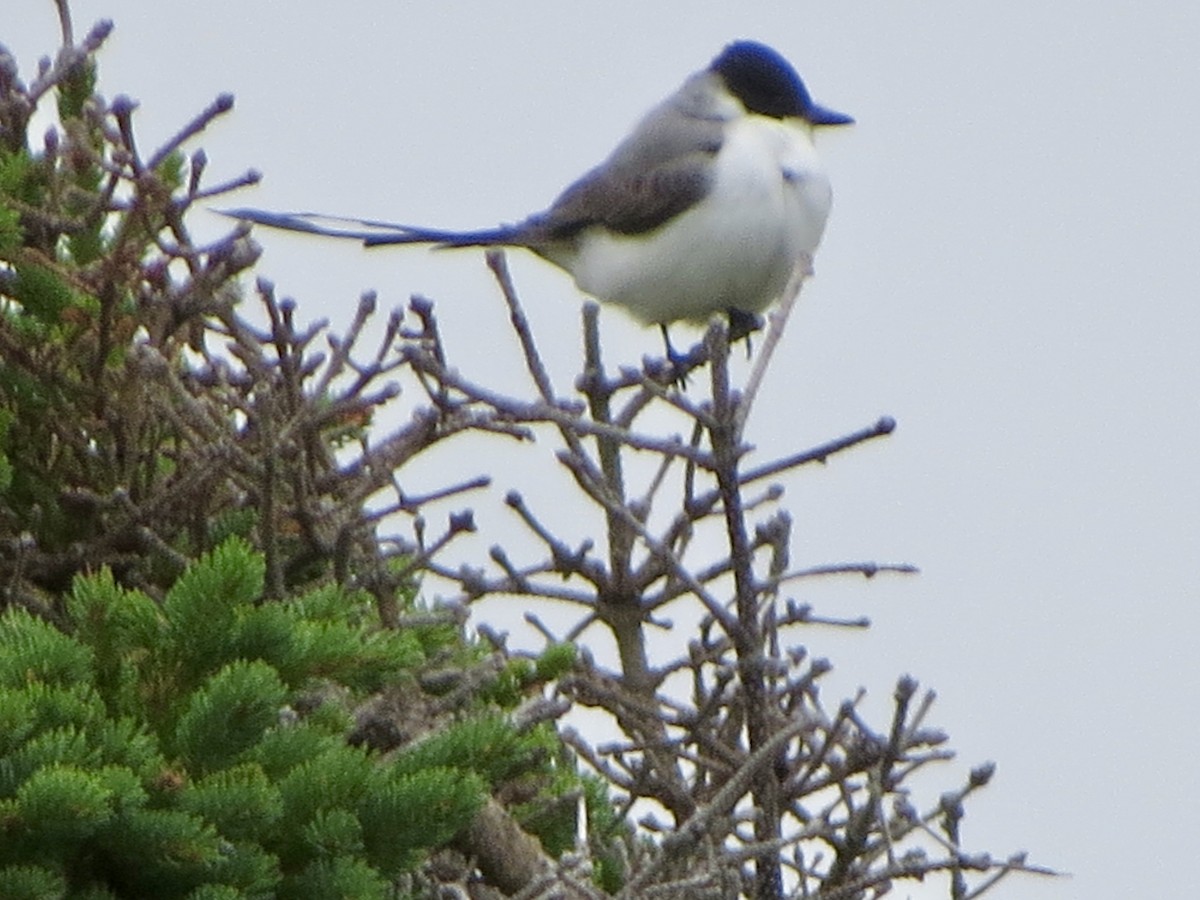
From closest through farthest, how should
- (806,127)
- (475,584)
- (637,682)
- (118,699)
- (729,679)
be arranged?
(118,699) → (729,679) → (475,584) → (637,682) → (806,127)

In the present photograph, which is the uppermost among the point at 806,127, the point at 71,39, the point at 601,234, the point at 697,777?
the point at 806,127

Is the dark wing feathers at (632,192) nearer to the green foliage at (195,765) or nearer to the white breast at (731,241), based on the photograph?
the white breast at (731,241)

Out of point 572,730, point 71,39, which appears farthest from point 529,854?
point 71,39

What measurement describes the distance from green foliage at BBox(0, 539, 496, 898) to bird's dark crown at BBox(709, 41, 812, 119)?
13.0ft

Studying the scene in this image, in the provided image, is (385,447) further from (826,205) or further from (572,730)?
(826,205)

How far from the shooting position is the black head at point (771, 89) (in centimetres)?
597

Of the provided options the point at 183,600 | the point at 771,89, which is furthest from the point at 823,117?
the point at 183,600

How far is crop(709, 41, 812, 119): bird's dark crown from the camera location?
19.6 ft

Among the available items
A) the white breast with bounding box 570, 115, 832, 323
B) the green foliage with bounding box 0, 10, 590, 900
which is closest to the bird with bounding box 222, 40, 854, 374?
the white breast with bounding box 570, 115, 832, 323

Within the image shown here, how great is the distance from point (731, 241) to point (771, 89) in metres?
0.78

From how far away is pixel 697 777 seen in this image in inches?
115

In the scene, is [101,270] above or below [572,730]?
above

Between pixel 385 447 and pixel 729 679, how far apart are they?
52 cm

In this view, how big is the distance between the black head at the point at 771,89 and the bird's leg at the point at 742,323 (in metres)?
0.67
